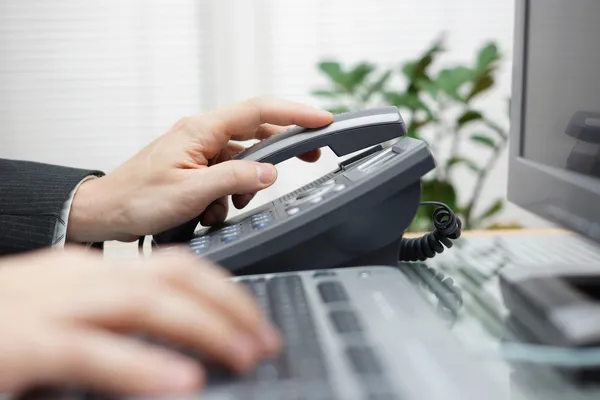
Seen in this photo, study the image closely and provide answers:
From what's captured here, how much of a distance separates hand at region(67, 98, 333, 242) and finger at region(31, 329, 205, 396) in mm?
363

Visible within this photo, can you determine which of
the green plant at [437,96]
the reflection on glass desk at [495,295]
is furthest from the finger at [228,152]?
the green plant at [437,96]

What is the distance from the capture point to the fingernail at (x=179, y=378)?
0.22m

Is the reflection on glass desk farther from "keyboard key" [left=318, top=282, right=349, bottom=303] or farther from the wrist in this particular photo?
the wrist

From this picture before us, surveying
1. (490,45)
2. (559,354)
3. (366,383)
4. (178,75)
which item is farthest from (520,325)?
(178,75)

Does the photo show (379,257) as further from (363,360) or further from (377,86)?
(377,86)

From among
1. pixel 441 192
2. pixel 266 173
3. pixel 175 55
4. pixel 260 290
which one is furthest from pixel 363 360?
pixel 175 55

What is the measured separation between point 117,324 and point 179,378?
0.11 ft

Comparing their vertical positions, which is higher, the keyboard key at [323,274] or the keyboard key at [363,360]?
the keyboard key at [363,360]

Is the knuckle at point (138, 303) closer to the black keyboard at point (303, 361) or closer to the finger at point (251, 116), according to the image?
the black keyboard at point (303, 361)

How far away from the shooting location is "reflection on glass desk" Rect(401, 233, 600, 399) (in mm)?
274

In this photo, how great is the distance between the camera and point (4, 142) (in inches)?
78.9

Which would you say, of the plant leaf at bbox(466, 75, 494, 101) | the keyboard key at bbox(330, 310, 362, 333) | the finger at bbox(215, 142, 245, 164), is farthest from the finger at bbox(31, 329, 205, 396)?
the plant leaf at bbox(466, 75, 494, 101)

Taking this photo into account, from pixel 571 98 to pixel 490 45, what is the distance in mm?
1283

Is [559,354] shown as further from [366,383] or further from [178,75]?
[178,75]
